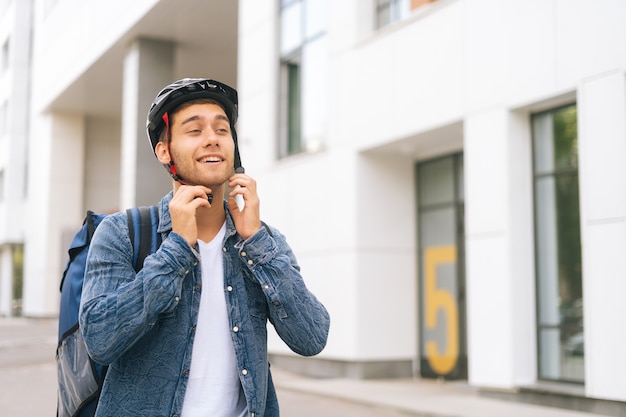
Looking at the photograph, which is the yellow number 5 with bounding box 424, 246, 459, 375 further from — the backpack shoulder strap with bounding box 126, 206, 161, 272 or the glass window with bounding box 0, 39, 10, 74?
the glass window with bounding box 0, 39, 10, 74

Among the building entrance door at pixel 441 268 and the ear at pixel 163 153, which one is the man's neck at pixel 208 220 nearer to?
the ear at pixel 163 153

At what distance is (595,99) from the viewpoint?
30.5ft

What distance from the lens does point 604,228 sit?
29.8 ft

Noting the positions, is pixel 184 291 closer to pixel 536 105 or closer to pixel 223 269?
pixel 223 269

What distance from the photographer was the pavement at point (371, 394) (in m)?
9.79

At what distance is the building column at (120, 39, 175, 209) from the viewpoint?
21.8 meters

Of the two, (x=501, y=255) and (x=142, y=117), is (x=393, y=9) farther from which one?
(x=142, y=117)

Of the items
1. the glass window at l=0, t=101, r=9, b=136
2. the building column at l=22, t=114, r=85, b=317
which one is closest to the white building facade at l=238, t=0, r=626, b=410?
the building column at l=22, t=114, r=85, b=317

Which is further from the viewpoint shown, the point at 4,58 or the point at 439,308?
the point at 4,58

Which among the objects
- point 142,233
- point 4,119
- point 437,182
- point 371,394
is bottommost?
point 371,394

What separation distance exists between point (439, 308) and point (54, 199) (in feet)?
69.5

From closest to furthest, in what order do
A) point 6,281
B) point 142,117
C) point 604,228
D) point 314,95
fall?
1. point 604,228
2. point 314,95
3. point 142,117
4. point 6,281

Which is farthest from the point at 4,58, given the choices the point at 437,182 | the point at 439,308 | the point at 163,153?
the point at 163,153

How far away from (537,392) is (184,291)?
8.76 m
